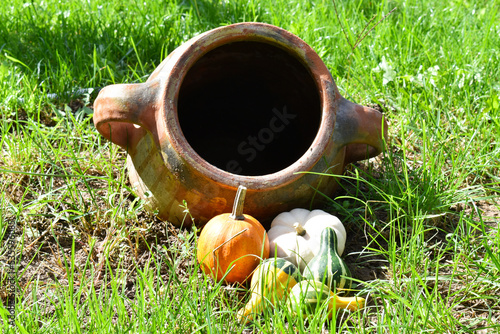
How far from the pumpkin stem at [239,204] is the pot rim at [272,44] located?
0.33 ft

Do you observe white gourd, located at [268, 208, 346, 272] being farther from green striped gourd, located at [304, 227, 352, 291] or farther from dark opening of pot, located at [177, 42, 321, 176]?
dark opening of pot, located at [177, 42, 321, 176]

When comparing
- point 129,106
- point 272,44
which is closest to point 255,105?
point 272,44

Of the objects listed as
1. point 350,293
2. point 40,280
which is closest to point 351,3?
point 350,293

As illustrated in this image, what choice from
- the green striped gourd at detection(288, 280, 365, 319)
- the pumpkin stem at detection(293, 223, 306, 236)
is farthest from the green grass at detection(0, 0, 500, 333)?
the pumpkin stem at detection(293, 223, 306, 236)

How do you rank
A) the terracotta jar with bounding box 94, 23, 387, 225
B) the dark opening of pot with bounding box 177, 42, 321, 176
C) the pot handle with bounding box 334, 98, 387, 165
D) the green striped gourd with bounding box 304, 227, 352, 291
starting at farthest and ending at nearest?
1. the dark opening of pot with bounding box 177, 42, 321, 176
2. the pot handle with bounding box 334, 98, 387, 165
3. the terracotta jar with bounding box 94, 23, 387, 225
4. the green striped gourd with bounding box 304, 227, 352, 291

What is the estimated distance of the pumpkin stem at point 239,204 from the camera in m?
2.15

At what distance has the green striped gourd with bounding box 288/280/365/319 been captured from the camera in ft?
6.13

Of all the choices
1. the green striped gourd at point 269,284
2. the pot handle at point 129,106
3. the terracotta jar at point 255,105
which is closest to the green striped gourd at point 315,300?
the green striped gourd at point 269,284

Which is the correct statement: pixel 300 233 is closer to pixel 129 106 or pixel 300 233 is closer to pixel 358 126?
pixel 358 126

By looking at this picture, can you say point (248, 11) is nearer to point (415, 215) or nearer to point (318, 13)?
point (318, 13)

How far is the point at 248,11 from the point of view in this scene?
3.85 metres

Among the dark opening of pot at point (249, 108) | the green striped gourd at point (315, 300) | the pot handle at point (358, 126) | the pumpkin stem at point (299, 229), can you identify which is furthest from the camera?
the dark opening of pot at point (249, 108)

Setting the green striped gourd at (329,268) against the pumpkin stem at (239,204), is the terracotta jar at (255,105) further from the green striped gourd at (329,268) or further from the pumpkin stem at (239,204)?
the green striped gourd at (329,268)

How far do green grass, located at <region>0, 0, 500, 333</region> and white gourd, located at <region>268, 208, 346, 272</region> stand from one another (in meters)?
0.15
